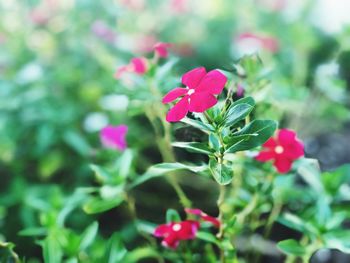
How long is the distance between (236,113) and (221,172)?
0.10m

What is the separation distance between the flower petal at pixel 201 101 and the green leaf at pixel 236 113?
45 millimetres

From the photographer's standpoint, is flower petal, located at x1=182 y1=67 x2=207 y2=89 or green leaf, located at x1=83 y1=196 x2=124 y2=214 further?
green leaf, located at x1=83 y1=196 x2=124 y2=214

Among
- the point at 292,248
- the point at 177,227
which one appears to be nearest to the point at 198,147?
the point at 177,227

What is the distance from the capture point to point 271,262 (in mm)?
1536

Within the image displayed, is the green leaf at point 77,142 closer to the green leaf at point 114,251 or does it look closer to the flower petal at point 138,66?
the flower petal at point 138,66

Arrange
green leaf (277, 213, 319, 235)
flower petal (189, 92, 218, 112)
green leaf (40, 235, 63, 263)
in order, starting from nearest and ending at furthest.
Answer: flower petal (189, 92, 218, 112)
green leaf (40, 235, 63, 263)
green leaf (277, 213, 319, 235)

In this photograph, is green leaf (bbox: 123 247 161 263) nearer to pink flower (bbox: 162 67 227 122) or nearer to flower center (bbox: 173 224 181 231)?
flower center (bbox: 173 224 181 231)

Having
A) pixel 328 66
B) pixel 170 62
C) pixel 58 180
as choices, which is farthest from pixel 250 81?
pixel 58 180

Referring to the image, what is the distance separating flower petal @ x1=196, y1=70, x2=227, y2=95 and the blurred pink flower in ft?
4.95

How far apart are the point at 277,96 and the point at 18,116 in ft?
3.06

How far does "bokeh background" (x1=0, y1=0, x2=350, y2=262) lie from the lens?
1.51 metres

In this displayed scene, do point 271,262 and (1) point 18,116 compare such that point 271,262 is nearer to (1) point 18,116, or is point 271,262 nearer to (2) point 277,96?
(2) point 277,96

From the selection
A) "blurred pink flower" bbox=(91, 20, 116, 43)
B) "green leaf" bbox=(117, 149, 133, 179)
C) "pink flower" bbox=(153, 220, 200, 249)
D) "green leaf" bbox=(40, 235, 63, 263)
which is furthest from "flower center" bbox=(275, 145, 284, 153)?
"blurred pink flower" bbox=(91, 20, 116, 43)

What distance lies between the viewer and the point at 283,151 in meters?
0.91
